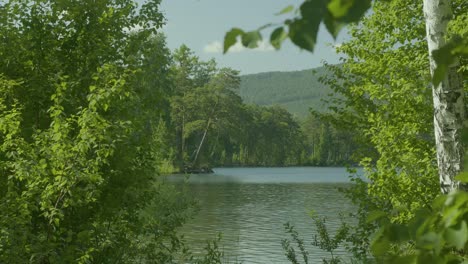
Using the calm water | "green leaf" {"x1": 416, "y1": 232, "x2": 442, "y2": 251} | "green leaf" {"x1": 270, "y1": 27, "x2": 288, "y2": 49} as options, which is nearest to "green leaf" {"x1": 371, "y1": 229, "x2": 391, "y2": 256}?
"green leaf" {"x1": 416, "y1": 232, "x2": 442, "y2": 251}

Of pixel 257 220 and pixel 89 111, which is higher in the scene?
pixel 89 111

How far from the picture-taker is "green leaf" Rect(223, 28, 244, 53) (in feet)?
4.76

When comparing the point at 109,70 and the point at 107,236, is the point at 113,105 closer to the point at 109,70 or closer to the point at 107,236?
the point at 109,70

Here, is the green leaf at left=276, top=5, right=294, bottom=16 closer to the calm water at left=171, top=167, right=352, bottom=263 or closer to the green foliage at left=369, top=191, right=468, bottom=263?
the green foliage at left=369, top=191, right=468, bottom=263

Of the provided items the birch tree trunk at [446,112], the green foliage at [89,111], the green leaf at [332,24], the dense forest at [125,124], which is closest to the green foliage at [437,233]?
the green leaf at [332,24]

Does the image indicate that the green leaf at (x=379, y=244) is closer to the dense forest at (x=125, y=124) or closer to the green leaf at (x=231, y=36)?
the green leaf at (x=231, y=36)

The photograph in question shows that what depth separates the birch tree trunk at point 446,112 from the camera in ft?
22.7

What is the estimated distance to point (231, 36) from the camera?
146 cm

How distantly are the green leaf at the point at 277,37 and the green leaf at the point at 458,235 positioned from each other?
0.59m

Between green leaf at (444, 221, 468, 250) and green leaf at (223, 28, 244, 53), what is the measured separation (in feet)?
2.22

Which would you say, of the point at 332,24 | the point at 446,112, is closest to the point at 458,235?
the point at 332,24

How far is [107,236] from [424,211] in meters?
7.21

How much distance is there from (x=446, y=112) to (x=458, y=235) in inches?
230

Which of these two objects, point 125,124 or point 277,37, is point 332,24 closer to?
point 277,37
